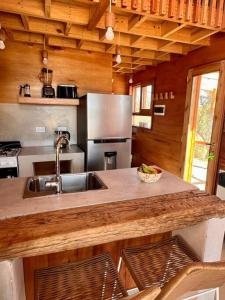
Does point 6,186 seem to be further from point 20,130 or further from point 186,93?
point 186,93

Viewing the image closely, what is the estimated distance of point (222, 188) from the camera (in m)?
2.38

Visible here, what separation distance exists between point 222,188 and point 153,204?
5.22ft

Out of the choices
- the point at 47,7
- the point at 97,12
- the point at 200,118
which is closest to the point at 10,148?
the point at 47,7

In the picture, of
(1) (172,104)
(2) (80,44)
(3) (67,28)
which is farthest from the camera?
(1) (172,104)

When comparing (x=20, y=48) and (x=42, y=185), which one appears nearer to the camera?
(x=42, y=185)

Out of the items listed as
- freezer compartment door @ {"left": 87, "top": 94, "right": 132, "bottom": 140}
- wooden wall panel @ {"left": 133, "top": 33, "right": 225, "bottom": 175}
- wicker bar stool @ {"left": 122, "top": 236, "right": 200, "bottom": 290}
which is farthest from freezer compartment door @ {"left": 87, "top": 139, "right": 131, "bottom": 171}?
wicker bar stool @ {"left": 122, "top": 236, "right": 200, "bottom": 290}

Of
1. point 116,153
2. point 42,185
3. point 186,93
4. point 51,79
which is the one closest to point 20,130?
point 51,79

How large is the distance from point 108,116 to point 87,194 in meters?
1.72

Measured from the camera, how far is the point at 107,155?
293 centimetres

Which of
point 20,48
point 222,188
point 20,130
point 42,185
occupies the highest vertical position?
point 20,48

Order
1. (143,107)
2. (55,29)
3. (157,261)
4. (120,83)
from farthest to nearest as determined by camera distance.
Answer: (120,83), (143,107), (55,29), (157,261)

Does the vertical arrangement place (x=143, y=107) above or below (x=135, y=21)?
below

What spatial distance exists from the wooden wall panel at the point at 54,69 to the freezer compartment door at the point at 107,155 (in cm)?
112

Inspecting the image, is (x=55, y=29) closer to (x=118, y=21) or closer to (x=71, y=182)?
(x=118, y=21)
